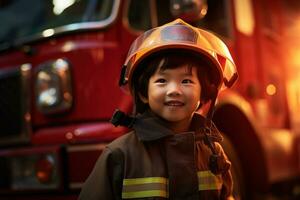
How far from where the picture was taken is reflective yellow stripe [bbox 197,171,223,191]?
6.42 ft

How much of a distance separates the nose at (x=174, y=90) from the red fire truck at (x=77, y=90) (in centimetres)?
90

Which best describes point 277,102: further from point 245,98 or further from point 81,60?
point 81,60

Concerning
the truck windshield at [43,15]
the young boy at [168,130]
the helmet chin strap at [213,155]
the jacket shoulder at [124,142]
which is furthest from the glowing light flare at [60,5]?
the jacket shoulder at [124,142]

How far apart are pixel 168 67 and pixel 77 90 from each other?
116cm

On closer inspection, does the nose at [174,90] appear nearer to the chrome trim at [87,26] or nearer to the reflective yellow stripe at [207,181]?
the reflective yellow stripe at [207,181]

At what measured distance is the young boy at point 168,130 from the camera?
1.90 m

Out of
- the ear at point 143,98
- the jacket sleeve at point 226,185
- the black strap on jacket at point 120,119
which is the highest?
the ear at point 143,98

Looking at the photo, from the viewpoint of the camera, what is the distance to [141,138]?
1940mm

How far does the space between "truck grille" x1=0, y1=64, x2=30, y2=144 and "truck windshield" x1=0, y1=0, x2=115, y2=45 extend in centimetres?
27

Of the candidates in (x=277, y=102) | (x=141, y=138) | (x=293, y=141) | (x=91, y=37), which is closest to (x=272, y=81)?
(x=277, y=102)

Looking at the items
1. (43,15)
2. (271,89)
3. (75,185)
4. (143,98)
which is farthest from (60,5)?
(271,89)

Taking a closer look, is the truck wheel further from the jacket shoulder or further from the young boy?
the jacket shoulder

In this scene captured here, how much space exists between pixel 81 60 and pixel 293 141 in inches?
102

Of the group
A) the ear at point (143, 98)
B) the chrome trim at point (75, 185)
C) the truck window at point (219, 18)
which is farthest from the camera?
the truck window at point (219, 18)
